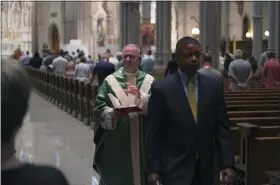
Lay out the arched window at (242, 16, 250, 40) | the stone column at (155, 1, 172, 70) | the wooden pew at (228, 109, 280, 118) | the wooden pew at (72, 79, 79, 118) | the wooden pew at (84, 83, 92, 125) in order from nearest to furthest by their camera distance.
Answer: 1. the wooden pew at (228, 109, 280, 118)
2. the wooden pew at (84, 83, 92, 125)
3. the wooden pew at (72, 79, 79, 118)
4. the stone column at (155, 1, 172, 70)
5. the arched window at (242, 16, 250, 40)

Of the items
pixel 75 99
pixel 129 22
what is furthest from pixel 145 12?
pixel 75 99

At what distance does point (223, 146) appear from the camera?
12.9ft

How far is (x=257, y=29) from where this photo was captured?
26172 millimetres

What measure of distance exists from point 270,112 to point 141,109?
3529 mm

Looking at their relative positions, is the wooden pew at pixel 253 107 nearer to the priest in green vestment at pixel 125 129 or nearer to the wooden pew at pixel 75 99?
the priest in green vestment at pixel 125 129

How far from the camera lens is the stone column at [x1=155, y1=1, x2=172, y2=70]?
91.0 feet

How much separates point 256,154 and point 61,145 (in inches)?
230

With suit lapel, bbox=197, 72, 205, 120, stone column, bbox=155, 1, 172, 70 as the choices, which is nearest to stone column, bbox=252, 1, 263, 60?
stone column, bbox=155, 1, 172, 70

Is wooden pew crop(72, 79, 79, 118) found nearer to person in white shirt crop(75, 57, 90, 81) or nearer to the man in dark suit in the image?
person in white shirt crop(75, 57, 90, 81)

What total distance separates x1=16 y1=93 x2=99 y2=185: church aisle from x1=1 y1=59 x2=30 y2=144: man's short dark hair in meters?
5.00

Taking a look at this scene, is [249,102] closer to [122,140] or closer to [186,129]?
[122,140]

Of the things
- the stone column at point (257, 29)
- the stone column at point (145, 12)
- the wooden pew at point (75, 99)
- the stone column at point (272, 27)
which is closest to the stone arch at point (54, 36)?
the stone column at point (145, 12)

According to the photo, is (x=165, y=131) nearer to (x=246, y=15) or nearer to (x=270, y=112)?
(x=270, y=112)

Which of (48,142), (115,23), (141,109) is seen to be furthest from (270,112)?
(115,23)
